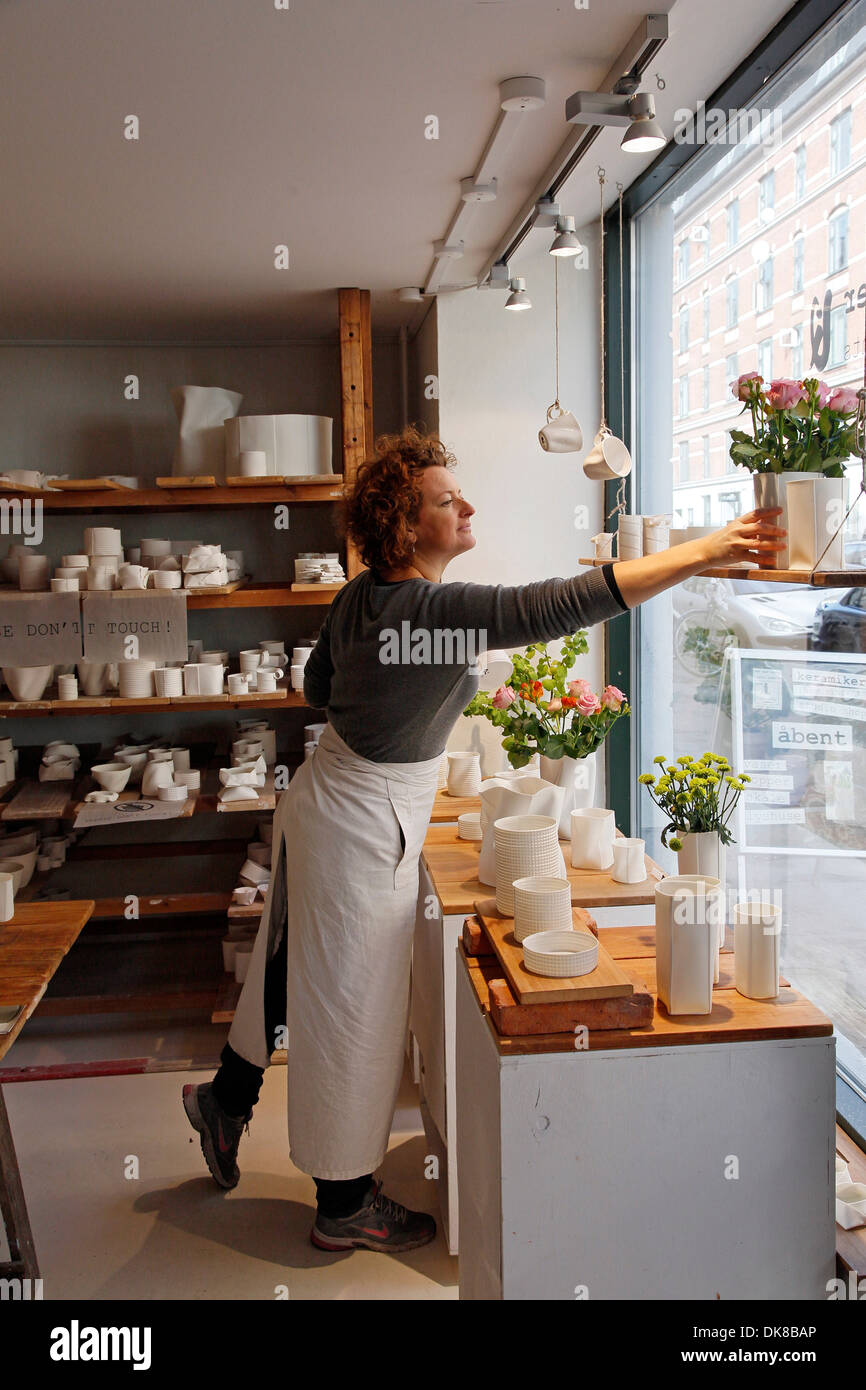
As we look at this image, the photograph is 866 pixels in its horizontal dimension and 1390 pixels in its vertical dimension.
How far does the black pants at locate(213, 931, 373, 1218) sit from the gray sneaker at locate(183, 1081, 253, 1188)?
1.1 inches

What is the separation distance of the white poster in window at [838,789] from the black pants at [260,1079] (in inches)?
50.9

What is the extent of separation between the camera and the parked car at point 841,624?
2047 mm

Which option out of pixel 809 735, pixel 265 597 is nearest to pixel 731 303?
pixel 809 735

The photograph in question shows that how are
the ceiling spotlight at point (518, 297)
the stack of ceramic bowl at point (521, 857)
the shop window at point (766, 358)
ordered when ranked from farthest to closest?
the ceiling spotlight at point (518, 297)
the shop window at point (766, 358)
the stack of ceramic bowl at point (521, 857)

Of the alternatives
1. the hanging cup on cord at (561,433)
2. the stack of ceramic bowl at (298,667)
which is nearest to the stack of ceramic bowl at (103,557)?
the stack of ceramic bowl at (298,667)

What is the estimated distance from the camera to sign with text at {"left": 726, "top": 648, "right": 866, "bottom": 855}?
210 cm

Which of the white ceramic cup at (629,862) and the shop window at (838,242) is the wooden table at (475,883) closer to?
the white ceramic cup at (629,862)

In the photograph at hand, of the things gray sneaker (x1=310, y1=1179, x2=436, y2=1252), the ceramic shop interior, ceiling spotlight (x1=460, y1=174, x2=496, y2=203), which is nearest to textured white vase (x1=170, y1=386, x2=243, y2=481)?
the ceramic shop interior

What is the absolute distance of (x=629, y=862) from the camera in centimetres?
237

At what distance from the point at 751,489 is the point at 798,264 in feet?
1.66

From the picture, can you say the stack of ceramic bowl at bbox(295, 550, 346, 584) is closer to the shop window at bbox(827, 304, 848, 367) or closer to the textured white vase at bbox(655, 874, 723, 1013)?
the shop window at bbox(827, 304, 848, 367)

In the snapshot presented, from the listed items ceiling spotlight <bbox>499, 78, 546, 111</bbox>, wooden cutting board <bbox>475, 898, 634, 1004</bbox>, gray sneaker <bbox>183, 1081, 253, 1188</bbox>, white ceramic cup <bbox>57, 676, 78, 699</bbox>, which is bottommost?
gray sneaker <bbox>183, 1081, 253, 1188</bbox>

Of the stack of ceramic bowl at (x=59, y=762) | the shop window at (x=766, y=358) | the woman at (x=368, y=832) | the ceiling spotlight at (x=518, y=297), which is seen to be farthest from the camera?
the stack of ceramic bowl at (x=59, y=762)
